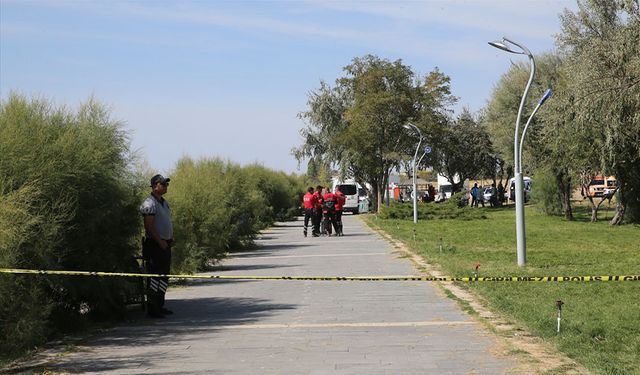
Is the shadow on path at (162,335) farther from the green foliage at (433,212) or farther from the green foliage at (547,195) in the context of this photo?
the green foliage at (547,195)

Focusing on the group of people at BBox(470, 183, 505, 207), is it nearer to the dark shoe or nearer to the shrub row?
the shrub row

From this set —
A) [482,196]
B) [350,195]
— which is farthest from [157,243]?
[482,196]

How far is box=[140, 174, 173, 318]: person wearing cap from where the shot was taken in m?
10.6

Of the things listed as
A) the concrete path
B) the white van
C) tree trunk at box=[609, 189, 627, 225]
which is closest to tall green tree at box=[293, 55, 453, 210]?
the white van

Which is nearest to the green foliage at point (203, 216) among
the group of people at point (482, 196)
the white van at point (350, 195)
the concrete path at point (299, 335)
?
the concrete path at point (299, 335)

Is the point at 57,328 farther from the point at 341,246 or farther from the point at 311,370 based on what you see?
the point at 341,246

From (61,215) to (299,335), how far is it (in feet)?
9.39

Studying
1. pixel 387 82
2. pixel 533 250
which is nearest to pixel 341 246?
pixel 533 250

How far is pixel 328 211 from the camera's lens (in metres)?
29.8

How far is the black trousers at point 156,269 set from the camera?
10570mm

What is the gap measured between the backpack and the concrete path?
47.8ft

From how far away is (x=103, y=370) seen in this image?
7.35m

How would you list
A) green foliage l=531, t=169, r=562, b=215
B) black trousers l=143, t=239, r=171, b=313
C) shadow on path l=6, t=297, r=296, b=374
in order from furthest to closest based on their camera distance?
green foliage l=531, t=169, r=562, b=215 → black trousers l=143, t=239, r=171, b=313 → shadow on path l=6, t=297, r=296, b=374

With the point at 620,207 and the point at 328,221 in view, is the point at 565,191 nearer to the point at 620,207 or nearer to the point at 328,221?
the point at 620,207
